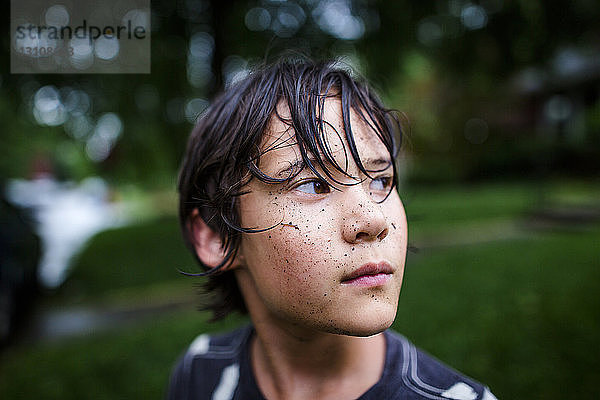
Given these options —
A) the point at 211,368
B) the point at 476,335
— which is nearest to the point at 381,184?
the point at 211,368

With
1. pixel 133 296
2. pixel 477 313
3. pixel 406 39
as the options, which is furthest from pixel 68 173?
pixel 477 313

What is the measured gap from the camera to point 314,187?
118 centimetres

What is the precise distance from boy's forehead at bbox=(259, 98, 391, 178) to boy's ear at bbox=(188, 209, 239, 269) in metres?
0.35

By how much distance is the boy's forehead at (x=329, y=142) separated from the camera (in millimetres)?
1175

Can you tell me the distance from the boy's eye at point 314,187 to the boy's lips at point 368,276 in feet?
0.73

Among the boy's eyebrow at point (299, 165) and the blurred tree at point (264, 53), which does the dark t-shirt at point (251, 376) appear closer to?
the boy's eyebrow at point (299, 165)

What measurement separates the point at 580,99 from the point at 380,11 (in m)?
18.9

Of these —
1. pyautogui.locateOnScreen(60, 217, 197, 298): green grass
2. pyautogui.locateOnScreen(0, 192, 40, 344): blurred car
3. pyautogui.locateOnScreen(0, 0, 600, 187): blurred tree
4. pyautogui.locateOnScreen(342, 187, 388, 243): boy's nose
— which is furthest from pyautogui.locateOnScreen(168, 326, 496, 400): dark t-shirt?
pyautogui.locateOnScreen(60, 217, 197, 298): green grass

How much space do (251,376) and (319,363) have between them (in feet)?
0.87

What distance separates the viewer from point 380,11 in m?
5.10

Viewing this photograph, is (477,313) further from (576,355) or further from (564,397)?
(564,397)

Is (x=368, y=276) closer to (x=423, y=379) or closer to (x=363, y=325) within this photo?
(x=363, y=325)

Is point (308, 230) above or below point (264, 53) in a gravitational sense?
below

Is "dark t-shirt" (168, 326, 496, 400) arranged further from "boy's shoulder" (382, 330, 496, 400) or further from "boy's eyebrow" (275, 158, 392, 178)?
"boy's eyebrow" (275, 158, 392, 178)
